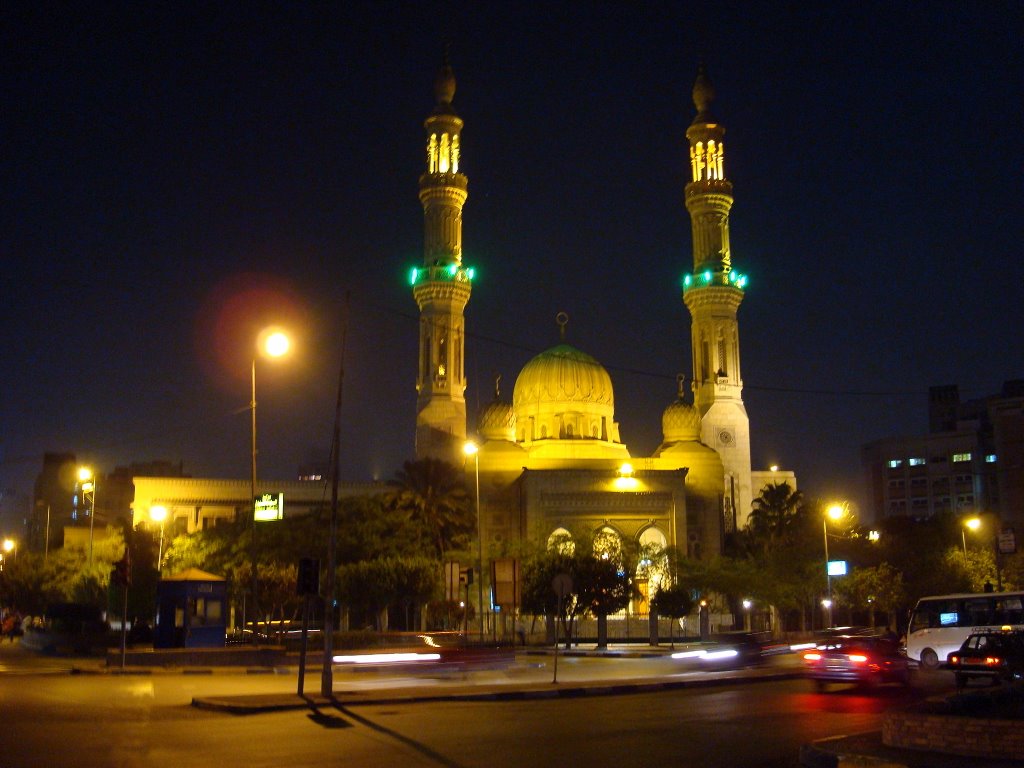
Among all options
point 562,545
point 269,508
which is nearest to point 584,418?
point 562,545

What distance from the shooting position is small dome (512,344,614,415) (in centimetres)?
6994

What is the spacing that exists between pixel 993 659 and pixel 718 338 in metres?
52.7

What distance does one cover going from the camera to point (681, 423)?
69562 mm

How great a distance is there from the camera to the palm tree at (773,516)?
66.5 meters

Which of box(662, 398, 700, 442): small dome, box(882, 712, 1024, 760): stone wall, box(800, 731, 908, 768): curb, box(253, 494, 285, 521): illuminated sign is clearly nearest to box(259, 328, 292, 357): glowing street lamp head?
box(253, 494, 285, 521): illuminated sign

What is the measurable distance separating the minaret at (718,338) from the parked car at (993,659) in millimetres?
49804

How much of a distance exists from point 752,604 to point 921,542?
999 cm

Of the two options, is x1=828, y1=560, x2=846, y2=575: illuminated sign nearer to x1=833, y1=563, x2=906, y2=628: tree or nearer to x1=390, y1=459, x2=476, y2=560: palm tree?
x1=833, y1=563, x2=906, y2=628: tree

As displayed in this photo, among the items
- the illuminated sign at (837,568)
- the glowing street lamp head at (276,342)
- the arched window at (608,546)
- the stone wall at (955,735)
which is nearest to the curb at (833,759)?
the stone wall at (955,735)

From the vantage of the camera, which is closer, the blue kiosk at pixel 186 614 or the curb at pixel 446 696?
the curb at pixel 446 696

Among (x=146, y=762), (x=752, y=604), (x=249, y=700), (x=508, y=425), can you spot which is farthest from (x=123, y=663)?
(x=508, y=425)

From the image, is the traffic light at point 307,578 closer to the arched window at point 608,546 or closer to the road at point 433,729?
the road at point 433,729

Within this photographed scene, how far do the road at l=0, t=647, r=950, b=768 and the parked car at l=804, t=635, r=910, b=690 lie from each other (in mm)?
335

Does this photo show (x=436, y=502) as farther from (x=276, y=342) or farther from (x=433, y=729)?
(x=433, y=729)
